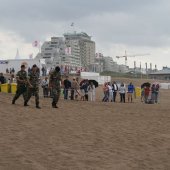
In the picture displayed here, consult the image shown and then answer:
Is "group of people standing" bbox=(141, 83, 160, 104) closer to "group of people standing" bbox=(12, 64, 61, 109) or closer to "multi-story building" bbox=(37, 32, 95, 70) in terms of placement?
"group of people standing" bbox=(12, 64, 61, 109)

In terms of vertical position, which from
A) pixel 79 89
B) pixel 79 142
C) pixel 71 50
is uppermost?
pixel 71 50

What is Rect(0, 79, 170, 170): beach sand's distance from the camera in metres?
7.76

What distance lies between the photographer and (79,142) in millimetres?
9641

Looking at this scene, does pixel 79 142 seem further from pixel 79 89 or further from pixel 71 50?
pixel 71 50

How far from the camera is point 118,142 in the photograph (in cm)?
1000

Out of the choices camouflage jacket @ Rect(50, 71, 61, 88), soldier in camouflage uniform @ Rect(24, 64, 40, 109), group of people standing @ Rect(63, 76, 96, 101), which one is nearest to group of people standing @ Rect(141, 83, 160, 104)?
group of people standing @ Rect(63, 76, 96, 101)

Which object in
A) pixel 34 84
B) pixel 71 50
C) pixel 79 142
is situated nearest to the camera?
pixel 79 142

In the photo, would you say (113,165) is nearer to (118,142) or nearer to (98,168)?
(98,168)

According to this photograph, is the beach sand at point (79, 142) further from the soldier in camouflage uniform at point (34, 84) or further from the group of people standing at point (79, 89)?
the group of people standing at point (79, 89)

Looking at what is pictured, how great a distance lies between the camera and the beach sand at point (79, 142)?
7758mm

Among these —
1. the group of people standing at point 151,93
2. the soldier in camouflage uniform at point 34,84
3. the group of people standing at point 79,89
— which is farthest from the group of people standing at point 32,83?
the group of people standing at point 151,93

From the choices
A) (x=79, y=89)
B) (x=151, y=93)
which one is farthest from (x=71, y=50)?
(x=79, y=89)

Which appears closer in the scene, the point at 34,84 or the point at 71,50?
the point at 34,84

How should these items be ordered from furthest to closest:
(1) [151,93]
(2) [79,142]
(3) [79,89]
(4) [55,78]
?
(1) [151,93] → (3) [79,89] → (4) [55,78] → (2) [79,142]
